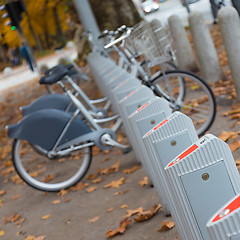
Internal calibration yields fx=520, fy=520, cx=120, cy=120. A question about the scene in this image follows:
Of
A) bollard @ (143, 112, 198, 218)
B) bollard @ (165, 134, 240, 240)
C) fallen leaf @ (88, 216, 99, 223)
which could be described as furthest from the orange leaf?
bollard @ (165, 134, 240, 240)

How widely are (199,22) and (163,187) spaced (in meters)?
4.82

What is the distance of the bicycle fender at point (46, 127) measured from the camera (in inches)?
213

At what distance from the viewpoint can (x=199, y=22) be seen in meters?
7.59

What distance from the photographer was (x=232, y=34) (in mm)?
6031

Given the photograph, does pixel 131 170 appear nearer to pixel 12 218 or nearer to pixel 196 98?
pixel 196 98

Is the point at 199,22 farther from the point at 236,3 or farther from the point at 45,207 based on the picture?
the point at 45,207

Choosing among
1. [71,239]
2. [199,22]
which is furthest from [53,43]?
[71,239]

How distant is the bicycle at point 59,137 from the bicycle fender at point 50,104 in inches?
27.8

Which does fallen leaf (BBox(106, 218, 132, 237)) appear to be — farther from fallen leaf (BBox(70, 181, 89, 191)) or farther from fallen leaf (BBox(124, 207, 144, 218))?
fallen leaf (BBox(70, 181, 89, 191))

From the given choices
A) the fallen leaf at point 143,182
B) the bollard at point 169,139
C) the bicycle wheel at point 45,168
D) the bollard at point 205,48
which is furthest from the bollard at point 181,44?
the bollard at point 169,139

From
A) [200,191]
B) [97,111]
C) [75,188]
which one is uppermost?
[200,191]

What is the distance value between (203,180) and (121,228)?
1.87m

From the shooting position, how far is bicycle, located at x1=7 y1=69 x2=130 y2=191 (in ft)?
17.8

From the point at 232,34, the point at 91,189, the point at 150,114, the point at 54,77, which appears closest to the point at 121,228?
the point at 150,114
